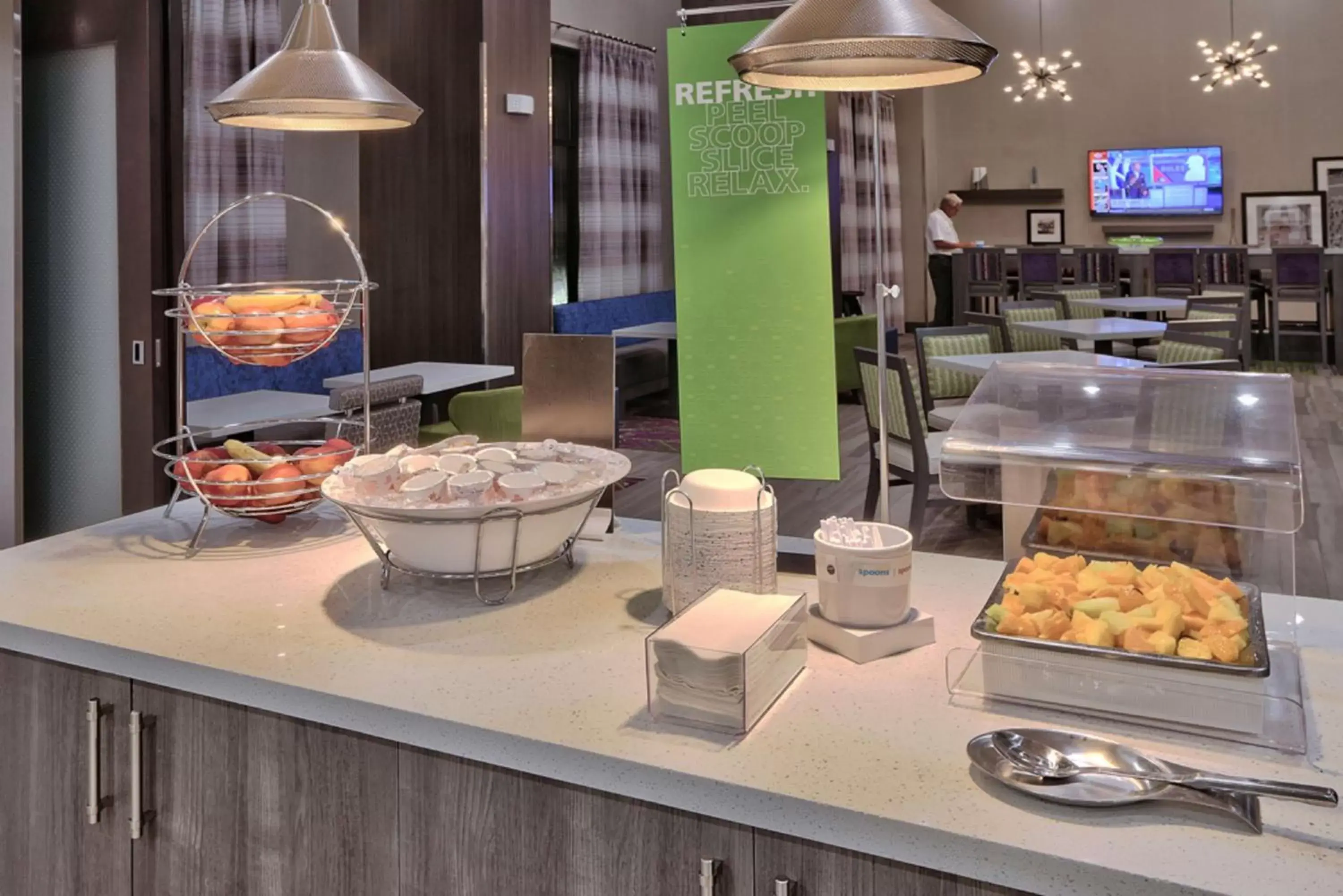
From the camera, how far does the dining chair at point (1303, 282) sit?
9727mm

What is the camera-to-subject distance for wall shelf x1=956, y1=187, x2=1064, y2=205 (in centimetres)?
1284

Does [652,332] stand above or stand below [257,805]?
above

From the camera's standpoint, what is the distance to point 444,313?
6.10 meters

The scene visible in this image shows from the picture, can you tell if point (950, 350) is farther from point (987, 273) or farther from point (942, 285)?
point (942, 285)

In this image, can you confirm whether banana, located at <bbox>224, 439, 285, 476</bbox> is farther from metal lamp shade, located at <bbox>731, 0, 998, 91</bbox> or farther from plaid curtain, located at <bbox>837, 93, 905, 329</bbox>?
plaid curtain, located at <bbox>837, 93, 905, 329</bbox>

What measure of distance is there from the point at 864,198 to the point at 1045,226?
7.08 feet

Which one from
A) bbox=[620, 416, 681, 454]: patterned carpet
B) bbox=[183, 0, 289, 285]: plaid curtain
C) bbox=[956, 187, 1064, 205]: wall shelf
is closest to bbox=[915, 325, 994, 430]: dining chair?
bbox=[620, 416, 681, 454]: patterned carpet

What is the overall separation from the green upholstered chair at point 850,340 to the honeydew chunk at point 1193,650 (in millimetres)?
7315

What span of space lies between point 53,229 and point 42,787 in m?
2.63

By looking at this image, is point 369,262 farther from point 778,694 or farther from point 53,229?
point 778,694

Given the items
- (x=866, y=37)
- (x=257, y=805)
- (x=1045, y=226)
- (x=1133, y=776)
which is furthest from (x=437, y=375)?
(x=1045, y=226)

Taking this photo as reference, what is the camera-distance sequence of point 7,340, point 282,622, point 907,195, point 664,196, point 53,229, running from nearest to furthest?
point 282,622 < point 7,340 < point 53,229 < point 664,196 < point 907,195

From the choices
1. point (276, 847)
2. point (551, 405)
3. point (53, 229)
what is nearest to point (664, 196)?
point (53, 229)

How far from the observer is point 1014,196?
42.7 feet
